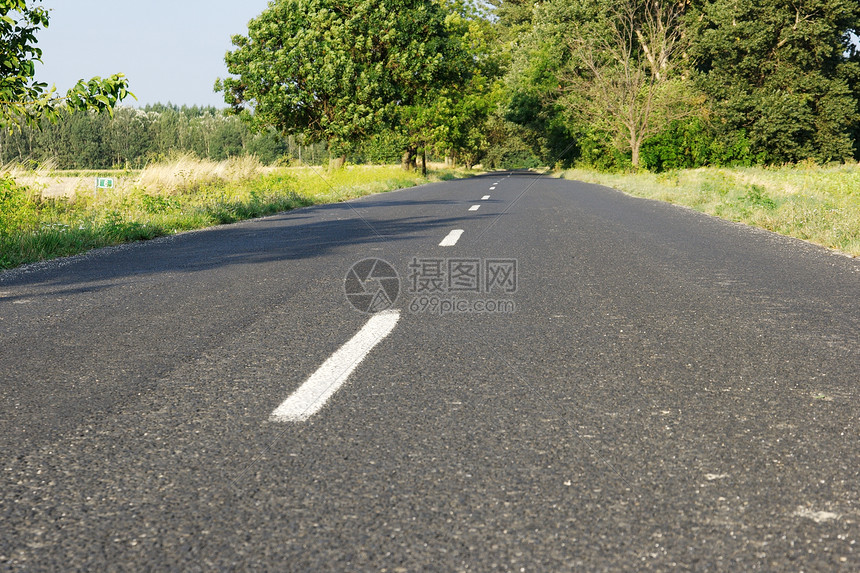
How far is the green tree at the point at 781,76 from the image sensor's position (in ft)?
140

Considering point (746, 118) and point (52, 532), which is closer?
point (52, 532)

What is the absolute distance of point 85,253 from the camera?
9141mm

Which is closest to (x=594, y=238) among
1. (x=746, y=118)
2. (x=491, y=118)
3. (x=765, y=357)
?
(x=765, y=357)

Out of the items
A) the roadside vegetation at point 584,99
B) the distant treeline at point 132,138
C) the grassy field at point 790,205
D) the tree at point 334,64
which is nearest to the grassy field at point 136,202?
the roadside vegetation at point 584,99

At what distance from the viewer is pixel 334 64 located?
37031mm

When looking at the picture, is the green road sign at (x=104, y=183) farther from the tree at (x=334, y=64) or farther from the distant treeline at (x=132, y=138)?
the distant treeline at (x=132, y=138)

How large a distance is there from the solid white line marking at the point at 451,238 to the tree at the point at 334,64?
28.3 meters

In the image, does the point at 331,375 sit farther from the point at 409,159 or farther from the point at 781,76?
the point at 781,76

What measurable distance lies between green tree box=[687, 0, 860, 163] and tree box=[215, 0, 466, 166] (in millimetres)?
17492

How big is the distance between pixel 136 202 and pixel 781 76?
41.8 m

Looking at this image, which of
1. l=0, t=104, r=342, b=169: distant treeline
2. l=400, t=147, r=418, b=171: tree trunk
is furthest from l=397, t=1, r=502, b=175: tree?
l=0, t=104, r=342, b=169: distant treeline

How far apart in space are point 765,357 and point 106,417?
3.48 metres

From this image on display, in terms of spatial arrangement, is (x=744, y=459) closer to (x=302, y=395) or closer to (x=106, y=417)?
(x=302, y=395)

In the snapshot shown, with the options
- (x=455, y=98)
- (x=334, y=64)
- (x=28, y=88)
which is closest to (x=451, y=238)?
(x=28, y=88)
